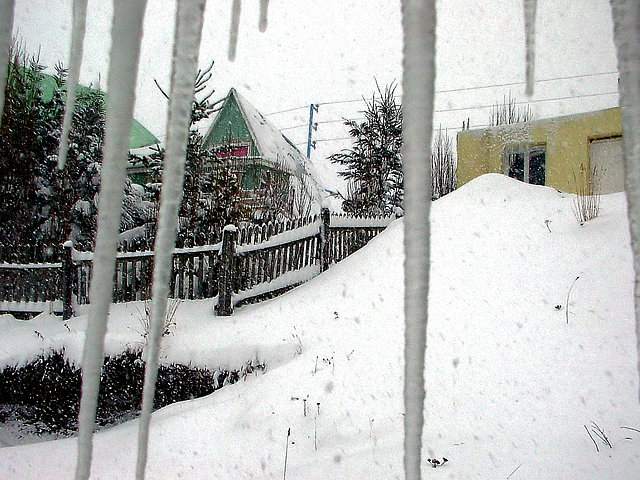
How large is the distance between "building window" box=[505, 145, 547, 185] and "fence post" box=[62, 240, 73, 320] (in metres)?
8.47

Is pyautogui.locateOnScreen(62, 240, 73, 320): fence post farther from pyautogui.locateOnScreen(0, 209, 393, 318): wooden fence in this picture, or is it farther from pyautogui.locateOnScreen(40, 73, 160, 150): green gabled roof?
pyautogui.locateOnScreen(40, 73, 160, 150): green gabled roof

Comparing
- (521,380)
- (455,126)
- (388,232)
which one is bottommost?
(521,380)

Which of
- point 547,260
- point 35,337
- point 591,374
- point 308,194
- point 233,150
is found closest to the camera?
point 591,374

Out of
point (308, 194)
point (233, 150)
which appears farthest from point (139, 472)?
point (308, 194)

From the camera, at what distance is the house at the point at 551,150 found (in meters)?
8.87

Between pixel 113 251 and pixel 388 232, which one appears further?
pixel 388 232

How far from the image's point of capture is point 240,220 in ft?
23.3

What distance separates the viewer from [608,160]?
8922 mm

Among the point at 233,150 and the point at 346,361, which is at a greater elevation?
the point at 233,150

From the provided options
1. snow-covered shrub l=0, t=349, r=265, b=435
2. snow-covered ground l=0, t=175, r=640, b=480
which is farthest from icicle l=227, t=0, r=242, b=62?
snow-covered shrub l=0, t=349, r=265, b=435

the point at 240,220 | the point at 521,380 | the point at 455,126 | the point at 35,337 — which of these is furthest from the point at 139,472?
the point at 455,126

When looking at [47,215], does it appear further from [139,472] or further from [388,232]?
[139,472]

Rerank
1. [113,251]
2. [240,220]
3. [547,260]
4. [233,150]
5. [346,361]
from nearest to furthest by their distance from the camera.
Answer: [113,251] → [346,361] → [547,260] → [240,220] → [233,150]

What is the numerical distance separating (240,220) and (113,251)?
6417 mm
